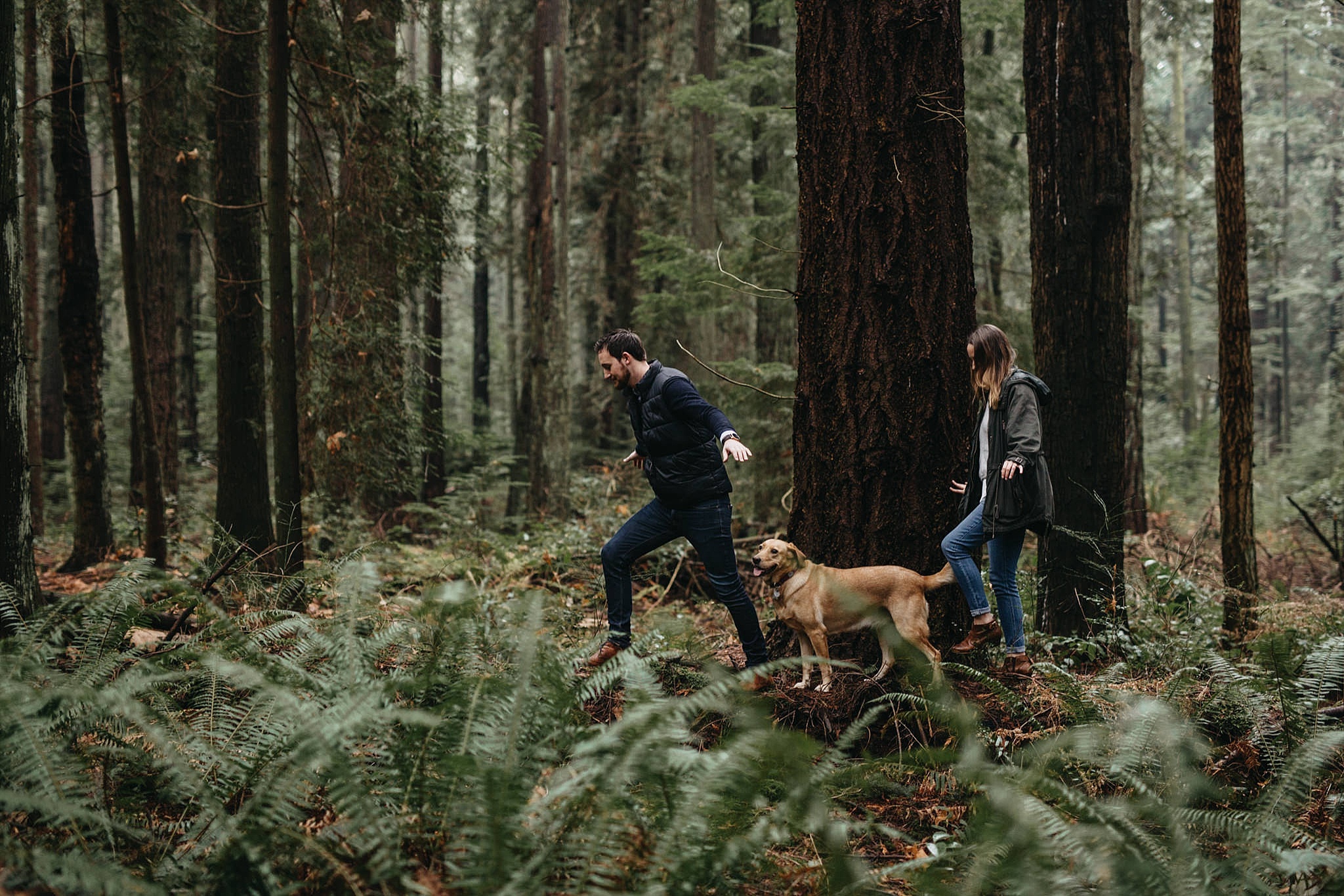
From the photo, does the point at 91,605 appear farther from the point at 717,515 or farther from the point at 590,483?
the point at 590,483

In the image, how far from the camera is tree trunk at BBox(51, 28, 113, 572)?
9688 millimetres

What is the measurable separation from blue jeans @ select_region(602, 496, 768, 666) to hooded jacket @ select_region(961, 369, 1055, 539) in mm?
1421

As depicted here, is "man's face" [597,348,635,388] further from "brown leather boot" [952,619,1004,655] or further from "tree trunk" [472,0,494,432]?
"tree trunk" [472,0,494,432]

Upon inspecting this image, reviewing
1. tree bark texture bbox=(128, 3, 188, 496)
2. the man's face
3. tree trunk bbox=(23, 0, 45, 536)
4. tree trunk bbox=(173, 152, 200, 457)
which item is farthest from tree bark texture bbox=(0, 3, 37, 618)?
tree trunk bbox=(173, 152, 200, 457)

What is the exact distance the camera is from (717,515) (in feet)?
17.1

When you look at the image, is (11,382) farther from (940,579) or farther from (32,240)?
(32,240)

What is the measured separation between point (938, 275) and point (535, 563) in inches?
231

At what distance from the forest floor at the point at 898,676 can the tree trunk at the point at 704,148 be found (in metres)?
7.29

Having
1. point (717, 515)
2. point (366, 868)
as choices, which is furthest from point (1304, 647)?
point (366, 868)

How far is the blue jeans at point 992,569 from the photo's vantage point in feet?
15.8

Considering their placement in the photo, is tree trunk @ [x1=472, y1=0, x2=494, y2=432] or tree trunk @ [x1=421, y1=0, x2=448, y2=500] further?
tree trunk @ [x1=472, y1=0, x2=494, y2=432]

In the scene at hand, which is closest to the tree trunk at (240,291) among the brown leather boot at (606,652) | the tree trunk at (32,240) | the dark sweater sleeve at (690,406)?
the brown leather boot at (606,652)

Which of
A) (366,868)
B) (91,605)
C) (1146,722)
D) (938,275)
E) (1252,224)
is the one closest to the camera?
(366,868)

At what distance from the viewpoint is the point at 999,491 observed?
4855mm
